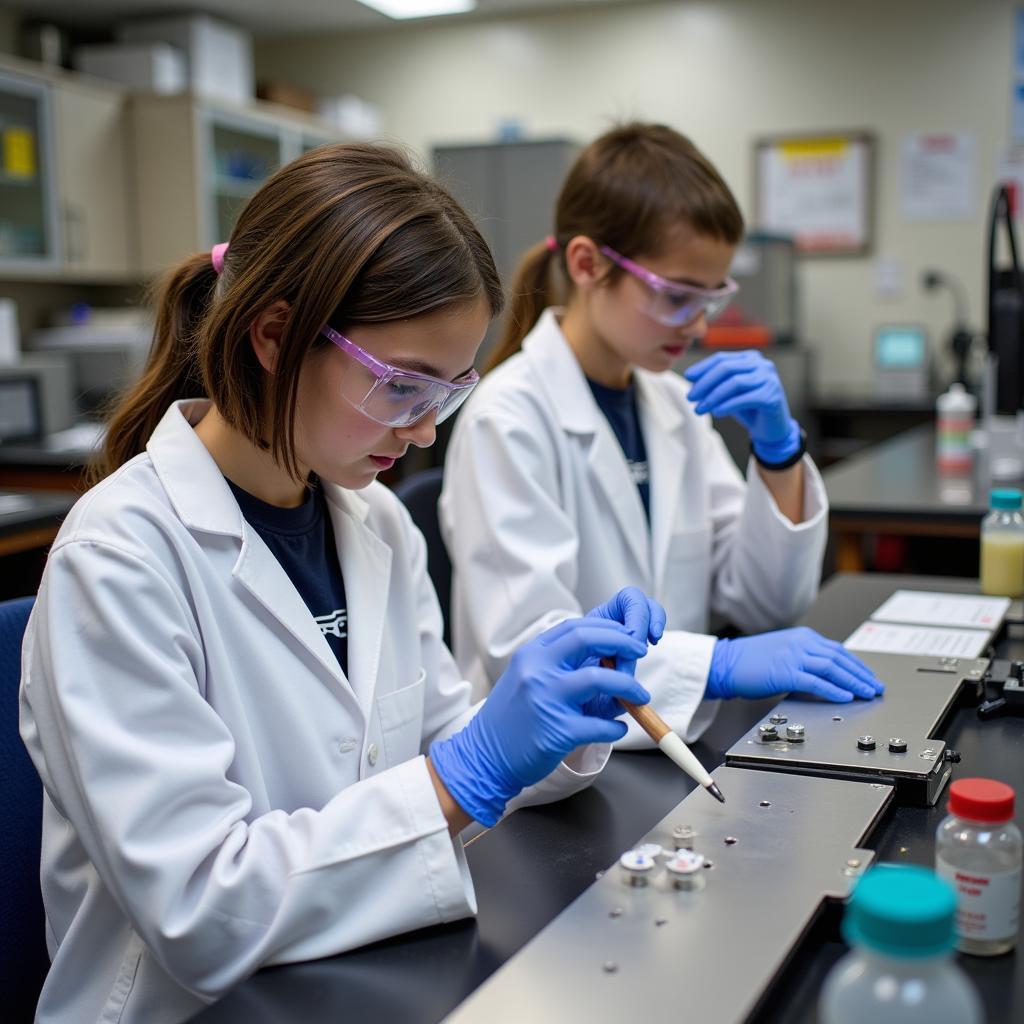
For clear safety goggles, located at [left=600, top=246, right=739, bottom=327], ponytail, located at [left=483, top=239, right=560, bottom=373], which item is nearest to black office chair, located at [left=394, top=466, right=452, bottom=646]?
ponytail, located at [left=483, top=239, right=560, bottom=373]

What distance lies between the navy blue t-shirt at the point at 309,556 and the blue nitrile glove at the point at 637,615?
248mm

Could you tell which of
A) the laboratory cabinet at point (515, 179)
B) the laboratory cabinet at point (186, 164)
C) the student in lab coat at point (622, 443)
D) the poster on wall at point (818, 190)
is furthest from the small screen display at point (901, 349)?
the student in lab coat at point (622, 443)

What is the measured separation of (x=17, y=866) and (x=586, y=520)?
877 millimetres

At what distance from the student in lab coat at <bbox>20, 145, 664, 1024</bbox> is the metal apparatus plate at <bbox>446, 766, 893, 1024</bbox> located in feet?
0.38

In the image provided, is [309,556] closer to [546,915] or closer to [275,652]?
[275,652]

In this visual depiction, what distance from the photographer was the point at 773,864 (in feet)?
2.60

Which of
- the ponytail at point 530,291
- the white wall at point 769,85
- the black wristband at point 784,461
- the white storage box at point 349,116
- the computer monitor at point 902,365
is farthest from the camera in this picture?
the white storage box at point 349,116

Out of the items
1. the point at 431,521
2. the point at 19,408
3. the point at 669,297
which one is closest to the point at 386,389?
the point at 669,297

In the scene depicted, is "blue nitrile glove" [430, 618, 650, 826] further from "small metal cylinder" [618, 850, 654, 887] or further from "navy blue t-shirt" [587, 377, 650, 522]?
"navy blue t-shirt" [587, 377, 650, 522]

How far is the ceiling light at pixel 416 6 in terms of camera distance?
4914 millimetres

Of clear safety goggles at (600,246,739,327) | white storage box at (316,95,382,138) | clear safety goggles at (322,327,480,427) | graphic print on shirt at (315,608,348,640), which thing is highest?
white storage box at (316,95,382,138)

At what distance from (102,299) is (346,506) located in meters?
4.84

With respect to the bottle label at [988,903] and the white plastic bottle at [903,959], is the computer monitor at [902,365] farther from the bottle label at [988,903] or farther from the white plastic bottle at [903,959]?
the white plastic bottle at [903,959]

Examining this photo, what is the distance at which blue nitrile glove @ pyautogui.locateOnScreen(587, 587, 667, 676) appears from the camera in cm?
103
